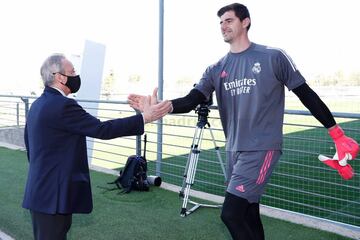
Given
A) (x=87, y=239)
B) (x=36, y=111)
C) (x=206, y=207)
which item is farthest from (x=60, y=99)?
(x=206, y=207)

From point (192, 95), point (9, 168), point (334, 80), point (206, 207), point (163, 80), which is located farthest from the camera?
point (334, 80)

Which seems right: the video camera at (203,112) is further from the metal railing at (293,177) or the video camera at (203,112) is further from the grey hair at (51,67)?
the grey hair at (51,67)

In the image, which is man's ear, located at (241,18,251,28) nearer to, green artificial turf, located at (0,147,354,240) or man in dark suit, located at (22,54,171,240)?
man in dark suit, located at (22,54,171,240)

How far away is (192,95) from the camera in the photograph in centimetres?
299

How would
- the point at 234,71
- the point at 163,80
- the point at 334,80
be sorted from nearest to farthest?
1. the point at 234,71
2. the point at 163,80
3. the point at 334,80

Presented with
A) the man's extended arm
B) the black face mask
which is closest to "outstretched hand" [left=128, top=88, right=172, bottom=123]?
the black face mask

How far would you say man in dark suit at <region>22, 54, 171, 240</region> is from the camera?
2.25 m

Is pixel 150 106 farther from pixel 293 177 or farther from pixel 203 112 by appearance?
pixel 293 177

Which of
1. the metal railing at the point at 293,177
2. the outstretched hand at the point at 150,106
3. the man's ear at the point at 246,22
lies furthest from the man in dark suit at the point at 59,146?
the metal railing at the point at 293,177

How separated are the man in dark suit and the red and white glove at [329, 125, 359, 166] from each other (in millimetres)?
1232

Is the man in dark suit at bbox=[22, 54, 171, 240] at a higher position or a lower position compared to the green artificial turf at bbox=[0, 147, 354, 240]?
higher

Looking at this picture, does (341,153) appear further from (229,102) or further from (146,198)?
(146,198)

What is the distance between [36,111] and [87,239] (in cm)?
195

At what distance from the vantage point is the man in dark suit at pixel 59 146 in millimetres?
2254
